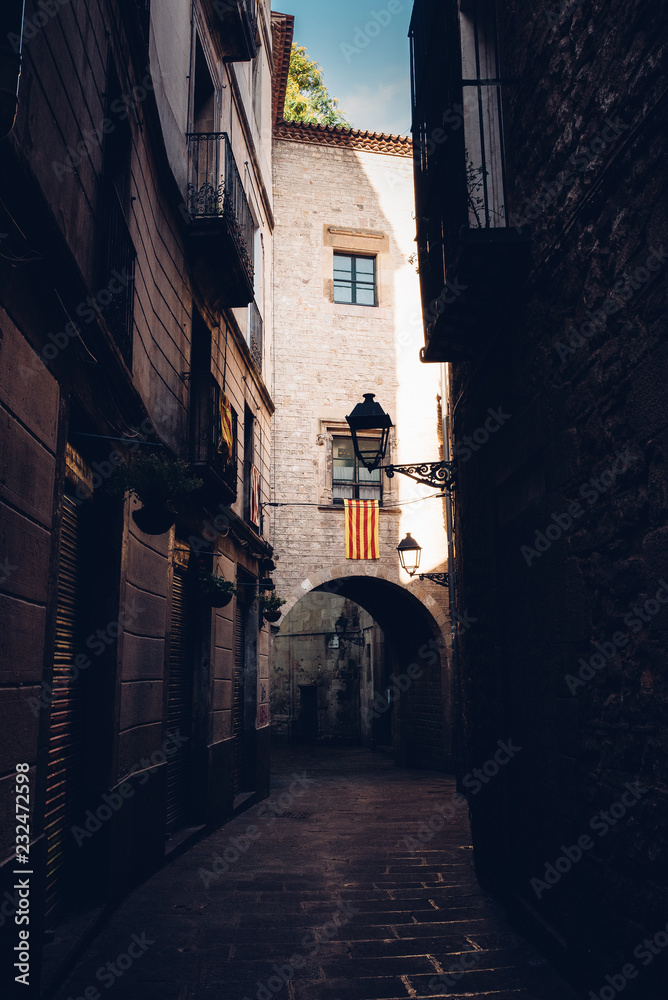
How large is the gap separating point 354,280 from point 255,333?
5471mm

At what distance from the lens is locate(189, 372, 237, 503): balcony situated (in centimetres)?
790

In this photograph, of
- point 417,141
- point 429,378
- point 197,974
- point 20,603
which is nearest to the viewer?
point 20,603

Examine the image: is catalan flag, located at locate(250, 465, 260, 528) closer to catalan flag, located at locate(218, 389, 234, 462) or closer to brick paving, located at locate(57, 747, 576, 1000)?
catalan flag, located at locate(218, 389, 234, 462)

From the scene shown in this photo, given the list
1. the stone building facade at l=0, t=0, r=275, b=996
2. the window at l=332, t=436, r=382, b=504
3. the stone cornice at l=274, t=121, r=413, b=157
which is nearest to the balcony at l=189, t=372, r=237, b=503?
the stone building facade at l=0, t=0, r=275, b=996

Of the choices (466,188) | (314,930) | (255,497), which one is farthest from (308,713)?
(466,188)

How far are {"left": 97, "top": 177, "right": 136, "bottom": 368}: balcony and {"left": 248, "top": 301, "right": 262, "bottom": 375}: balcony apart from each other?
6458mm

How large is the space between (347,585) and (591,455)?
13754 millimetres

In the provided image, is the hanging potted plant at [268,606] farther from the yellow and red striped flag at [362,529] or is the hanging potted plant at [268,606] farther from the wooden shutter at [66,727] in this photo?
the wooden shutter at [66,727]

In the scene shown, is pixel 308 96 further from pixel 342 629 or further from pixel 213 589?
pixel 213 589

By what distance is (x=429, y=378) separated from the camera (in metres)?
17.1

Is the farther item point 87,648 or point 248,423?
point 248,423

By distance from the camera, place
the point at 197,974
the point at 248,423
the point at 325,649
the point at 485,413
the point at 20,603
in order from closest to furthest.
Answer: the point at 20,603 < the point at 197,974 < the point at 485,413 < the point at 248,423 < the point at 325,649

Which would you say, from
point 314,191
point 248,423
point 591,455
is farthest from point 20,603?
point 314,191

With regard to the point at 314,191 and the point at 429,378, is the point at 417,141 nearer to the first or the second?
the point at 429,378
